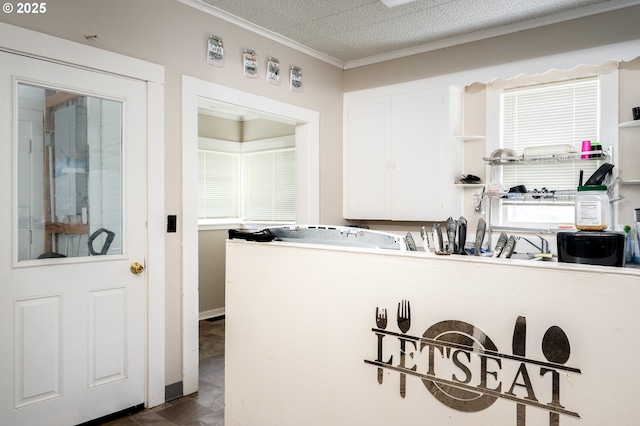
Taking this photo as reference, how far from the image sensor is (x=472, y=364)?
1.33 metres

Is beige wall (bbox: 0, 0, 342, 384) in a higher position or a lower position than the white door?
higher

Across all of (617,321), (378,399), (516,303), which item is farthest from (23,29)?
(617,321)

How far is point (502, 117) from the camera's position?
361 cm

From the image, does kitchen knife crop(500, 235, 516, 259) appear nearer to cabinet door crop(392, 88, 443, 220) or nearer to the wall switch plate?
the wall switch plate

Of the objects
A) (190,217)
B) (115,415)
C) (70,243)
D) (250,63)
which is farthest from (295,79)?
(115,415)

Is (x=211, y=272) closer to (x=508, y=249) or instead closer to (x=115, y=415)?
(x=115, y=415)

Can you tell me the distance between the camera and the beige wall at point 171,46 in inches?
95.2

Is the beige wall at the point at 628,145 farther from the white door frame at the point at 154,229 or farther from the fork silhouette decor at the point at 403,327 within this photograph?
the white door frame at the point at 154,229

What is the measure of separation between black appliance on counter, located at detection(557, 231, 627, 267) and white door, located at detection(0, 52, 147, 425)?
2.33 metres

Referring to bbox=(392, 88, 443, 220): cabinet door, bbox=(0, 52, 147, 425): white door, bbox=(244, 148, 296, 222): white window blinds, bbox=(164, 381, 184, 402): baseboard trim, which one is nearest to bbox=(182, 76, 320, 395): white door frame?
bbox=(164, 381, 184, 402): baseboard trim

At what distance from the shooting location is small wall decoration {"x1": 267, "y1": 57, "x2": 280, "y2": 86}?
11.7 ft

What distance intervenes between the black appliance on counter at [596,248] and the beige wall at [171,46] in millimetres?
2321

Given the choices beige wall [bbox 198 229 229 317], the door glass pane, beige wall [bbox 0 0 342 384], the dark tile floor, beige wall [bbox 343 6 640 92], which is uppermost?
beige wall [bbox 343 6 640 92]

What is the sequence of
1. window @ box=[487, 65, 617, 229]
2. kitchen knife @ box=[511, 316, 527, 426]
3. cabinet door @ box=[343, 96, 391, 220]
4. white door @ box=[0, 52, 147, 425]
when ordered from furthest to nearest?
cabinet door @ box=[343, 96, 391, 220] < window @ box=[487, 65, 617, 229] < white door @ box=[0, 52, 147, 425] < kitchen knife @ box=[511, 316, 527, 426]
